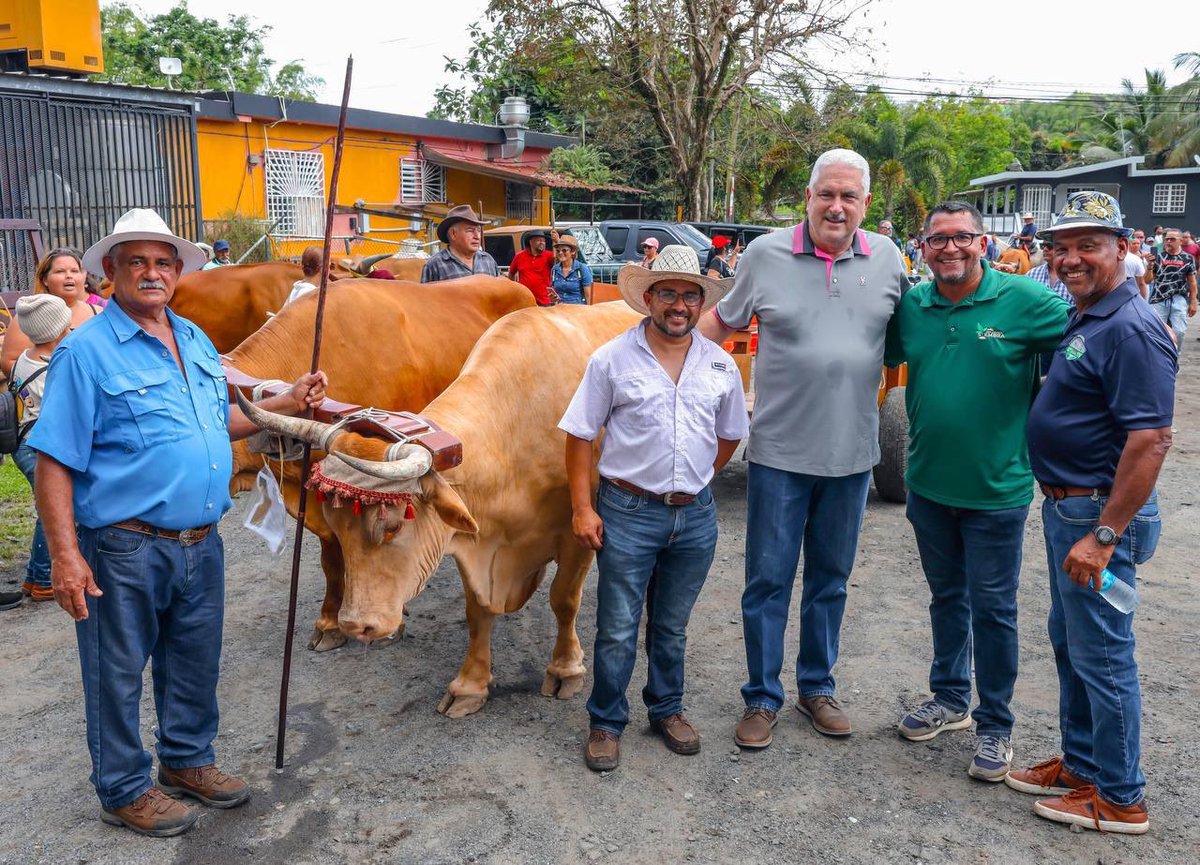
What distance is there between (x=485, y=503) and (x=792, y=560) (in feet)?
4.18

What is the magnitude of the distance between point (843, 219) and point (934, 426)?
0.86 m

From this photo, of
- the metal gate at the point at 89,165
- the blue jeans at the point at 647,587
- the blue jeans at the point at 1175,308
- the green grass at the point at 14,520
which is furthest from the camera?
the blue jeans at the point at 1175,308

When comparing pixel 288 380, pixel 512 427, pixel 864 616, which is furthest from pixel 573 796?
pixel 288 380

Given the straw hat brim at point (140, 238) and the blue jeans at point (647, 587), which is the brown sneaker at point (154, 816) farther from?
the straw hat brim at point (140, 238)

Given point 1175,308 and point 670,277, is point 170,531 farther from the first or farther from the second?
point 1175,308

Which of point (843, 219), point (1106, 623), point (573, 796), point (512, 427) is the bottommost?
point (573, 796)

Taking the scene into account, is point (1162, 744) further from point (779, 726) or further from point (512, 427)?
point (512, 427)

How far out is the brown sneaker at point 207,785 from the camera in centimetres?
375

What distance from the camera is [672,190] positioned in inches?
1181

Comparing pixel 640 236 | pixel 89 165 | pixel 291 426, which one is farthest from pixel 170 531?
pixel 640 236

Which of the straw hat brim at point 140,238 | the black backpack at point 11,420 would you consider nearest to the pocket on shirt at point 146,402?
the straw hat brim at point 140,238

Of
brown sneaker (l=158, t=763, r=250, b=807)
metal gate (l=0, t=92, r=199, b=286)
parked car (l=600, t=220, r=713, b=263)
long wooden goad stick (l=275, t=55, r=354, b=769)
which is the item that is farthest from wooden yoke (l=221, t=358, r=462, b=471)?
parked car (l=600, t=220, r=713, b=263)

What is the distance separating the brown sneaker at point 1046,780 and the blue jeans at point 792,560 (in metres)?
0.85

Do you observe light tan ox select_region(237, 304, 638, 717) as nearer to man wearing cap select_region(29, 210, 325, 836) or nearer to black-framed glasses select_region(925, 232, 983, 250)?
man wearing cap select_region(29, 210, 325, 836)
